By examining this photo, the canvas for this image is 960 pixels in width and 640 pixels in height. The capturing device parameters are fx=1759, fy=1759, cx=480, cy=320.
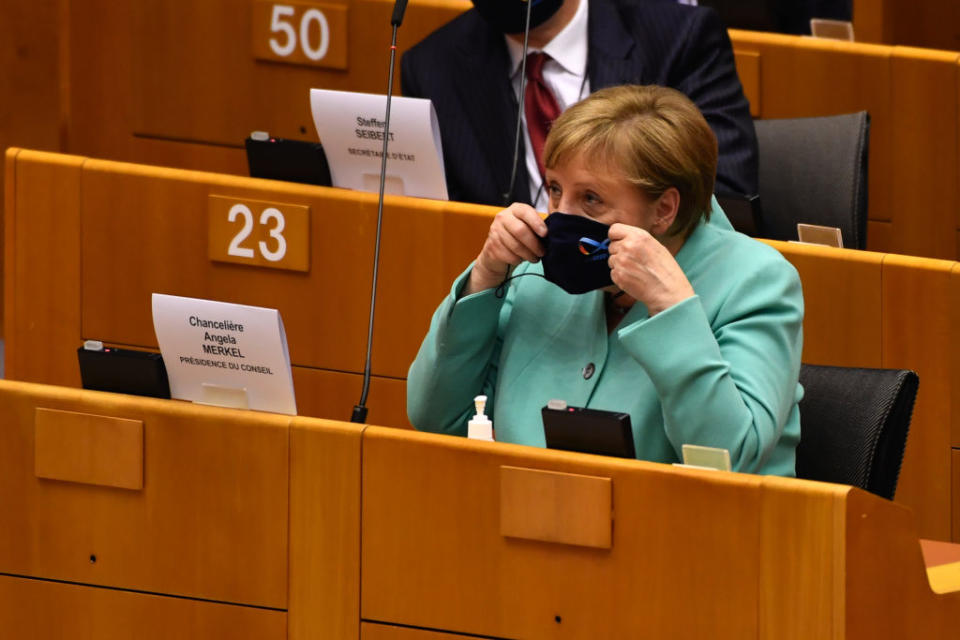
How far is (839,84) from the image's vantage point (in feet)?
14.1

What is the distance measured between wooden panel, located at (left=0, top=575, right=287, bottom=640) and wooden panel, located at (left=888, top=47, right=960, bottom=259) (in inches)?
96.0

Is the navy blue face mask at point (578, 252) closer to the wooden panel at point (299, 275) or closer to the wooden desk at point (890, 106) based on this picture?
the wooden panel at point (299, 275)

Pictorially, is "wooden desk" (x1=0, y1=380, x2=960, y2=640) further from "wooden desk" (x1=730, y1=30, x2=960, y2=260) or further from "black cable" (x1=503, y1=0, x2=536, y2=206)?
"wooden desk" (x1=730, y1=30, x2=960, y2=260)

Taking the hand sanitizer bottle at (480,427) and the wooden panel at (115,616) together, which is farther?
the hand sanitizer bottle at (480,427)

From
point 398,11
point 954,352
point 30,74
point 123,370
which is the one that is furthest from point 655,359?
point 30,74

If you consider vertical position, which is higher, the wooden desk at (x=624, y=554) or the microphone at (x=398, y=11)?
the microphone at (x=398, y=11)

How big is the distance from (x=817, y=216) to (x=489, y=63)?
794mm

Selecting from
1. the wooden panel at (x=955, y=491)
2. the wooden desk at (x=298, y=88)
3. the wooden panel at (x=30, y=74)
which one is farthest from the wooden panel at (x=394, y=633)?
the wooden panel at (x=30, y=74)

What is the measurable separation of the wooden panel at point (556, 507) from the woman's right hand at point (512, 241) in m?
0.50

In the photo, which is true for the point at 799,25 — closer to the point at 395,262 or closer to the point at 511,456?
the point at 395,262

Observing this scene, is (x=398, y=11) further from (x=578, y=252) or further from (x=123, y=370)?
(x=123, y=370)

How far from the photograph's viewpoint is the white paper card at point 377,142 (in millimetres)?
3305

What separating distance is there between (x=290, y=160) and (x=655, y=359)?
132 centimetres

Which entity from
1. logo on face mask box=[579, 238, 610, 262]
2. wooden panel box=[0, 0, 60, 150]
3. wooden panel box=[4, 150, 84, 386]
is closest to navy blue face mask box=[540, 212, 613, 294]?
logo on face mask box=[579, 238, 610, 262]
